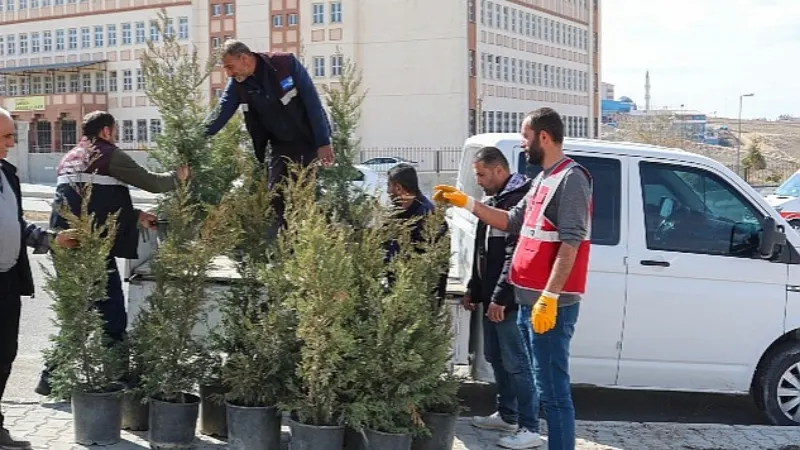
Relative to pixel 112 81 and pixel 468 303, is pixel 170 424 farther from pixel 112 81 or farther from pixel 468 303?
pixel 112 81

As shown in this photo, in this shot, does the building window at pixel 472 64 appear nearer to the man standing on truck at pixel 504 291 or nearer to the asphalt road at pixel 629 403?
the asphalt road at pixel 629 403

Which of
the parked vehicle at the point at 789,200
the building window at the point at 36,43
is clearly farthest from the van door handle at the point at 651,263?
the building window at the point at 36,43

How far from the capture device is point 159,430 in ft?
18.6

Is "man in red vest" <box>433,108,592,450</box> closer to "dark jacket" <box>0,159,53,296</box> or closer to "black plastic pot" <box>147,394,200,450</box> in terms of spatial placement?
"black plastic pot" <box>147,394,200,450</box>

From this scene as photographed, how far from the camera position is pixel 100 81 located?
7262 cm

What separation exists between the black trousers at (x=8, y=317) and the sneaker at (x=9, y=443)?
0.25ft

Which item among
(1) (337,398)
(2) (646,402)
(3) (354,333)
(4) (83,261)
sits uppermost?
(4) (83,261)

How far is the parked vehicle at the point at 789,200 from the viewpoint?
56.9 ft

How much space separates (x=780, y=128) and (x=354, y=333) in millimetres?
159588

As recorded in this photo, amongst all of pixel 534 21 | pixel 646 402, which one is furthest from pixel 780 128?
pixel 646 402

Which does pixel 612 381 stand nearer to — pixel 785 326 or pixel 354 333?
pixel 785 326

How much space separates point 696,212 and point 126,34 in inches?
2752

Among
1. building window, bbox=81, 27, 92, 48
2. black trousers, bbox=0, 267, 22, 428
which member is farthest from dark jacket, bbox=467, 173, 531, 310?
building window, bbox=81, 27, 92, 48

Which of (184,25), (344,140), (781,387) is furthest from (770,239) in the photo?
(184,25)
